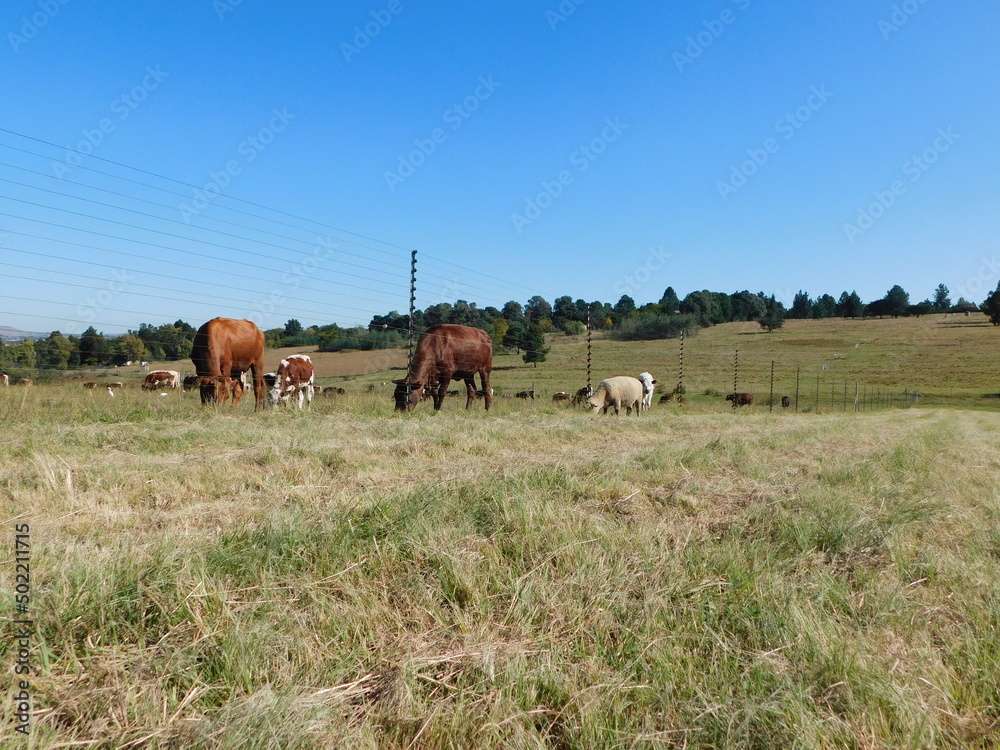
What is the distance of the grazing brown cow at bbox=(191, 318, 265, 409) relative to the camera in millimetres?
11984

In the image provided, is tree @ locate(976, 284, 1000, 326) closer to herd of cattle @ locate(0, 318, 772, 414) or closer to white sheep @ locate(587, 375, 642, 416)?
white sheep @ locate(587, 375, 642, 416)

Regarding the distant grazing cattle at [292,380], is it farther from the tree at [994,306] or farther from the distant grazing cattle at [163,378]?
the tree at [994,306]

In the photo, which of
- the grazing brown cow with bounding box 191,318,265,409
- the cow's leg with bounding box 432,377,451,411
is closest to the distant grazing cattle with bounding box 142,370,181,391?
the grazing brown cow with bounding box 191,318,265,409

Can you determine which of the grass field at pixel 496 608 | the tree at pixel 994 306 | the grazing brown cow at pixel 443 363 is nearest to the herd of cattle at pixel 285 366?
the grazing brown cow at pixel 443 363

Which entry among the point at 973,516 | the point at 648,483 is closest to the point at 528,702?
the point at 648,483

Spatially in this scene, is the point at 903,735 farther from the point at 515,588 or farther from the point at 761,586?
the point at 515,588

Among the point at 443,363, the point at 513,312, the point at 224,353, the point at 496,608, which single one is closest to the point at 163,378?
the point at 224,353

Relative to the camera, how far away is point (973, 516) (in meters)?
3.63

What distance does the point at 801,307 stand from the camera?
431 feet

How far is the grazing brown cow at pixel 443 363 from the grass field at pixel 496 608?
325 inches

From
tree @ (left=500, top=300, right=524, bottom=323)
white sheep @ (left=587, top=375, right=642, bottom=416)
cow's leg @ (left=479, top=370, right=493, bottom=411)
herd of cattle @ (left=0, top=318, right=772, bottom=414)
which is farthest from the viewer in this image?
tree @ (left=500, top=300, right=524, bottom=323)

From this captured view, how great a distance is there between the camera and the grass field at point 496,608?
1.58 m

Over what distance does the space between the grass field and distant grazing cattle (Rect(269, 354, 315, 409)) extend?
12.7 metres

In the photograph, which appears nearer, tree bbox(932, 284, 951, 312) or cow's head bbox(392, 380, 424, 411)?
cow's head bbox(392, 380, 424, 411)
